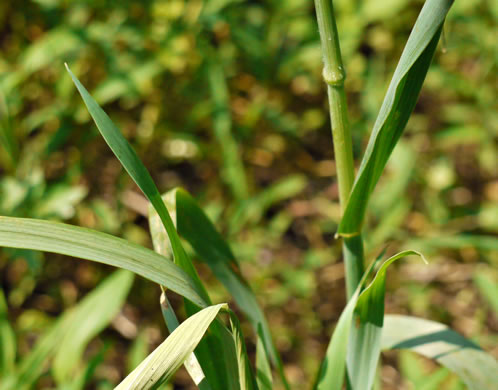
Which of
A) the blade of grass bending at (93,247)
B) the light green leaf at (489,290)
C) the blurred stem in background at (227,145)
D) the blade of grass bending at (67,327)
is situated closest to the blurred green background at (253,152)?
the blurred stem in background at (227,145)

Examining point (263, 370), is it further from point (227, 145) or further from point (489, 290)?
point (227, 145)

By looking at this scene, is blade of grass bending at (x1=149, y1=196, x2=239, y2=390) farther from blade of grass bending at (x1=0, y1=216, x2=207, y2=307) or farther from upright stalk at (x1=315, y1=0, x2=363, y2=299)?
upright stalk at (x1=315, y1=0, x2=363, y2=299)

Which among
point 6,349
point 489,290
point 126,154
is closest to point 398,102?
point 126,154

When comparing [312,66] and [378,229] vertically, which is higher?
[312,66]

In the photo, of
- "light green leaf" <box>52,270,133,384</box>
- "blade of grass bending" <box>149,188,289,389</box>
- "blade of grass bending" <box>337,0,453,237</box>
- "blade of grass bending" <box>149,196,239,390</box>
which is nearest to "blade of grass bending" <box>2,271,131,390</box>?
"light green leaf" <box>52,270,133,384</box>

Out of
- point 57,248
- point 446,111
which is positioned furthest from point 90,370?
point 446,111

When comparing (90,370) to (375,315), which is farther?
(90,370)

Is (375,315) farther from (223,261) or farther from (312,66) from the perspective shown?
(312,66)
